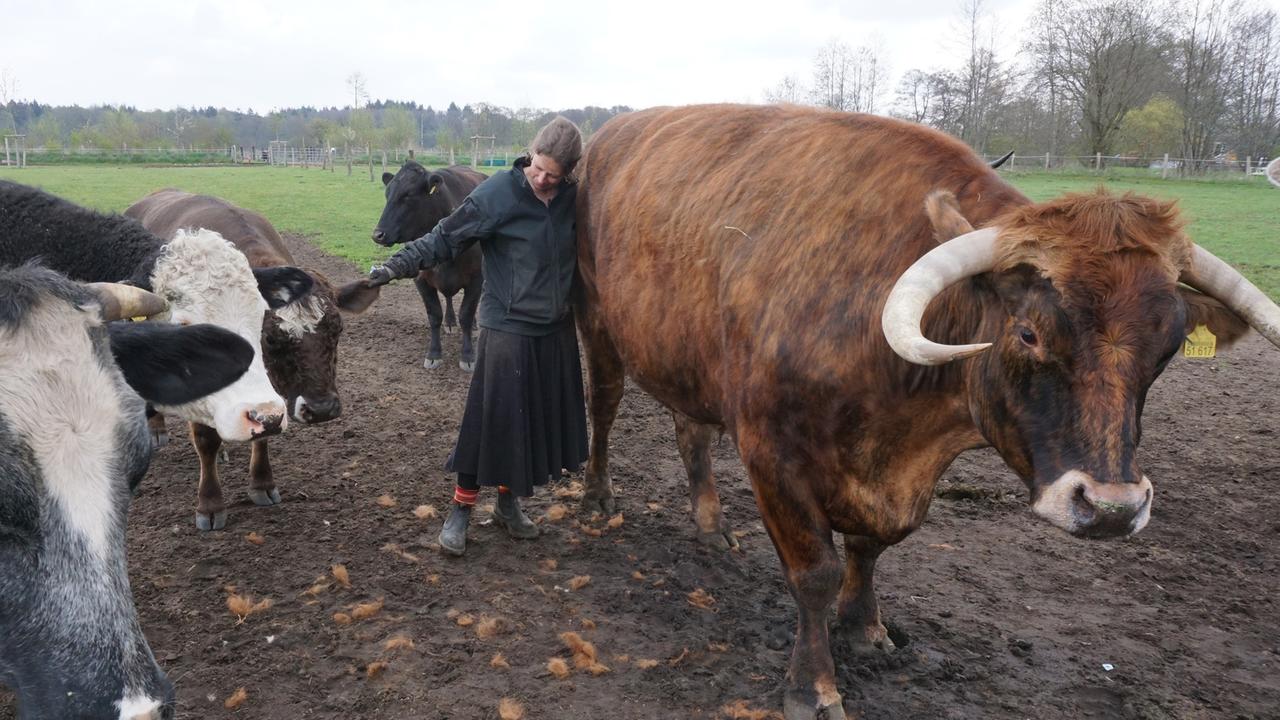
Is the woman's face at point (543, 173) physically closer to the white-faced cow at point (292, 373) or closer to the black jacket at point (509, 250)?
the black jacket at point (509, 250)

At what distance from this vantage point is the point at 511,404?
4645 mm

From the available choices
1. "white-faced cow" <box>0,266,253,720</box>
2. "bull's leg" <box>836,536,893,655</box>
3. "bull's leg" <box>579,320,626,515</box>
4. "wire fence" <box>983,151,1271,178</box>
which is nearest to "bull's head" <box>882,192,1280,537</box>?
"bull's leg" <box>836,536,893,655</box>

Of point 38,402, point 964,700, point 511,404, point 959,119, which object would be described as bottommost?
point 964,700

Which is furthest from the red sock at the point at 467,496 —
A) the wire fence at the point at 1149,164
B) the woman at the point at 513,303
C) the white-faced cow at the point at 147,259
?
the wire fence at the point at 1149,164

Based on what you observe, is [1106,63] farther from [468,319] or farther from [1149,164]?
[468,319]

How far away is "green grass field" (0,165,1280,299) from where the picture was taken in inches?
651

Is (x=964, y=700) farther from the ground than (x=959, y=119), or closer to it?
closer to it

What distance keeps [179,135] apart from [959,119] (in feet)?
248

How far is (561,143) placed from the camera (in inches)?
179

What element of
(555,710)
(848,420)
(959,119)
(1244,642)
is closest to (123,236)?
(555,710)

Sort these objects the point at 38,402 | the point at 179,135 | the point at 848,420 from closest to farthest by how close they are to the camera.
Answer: the point at 38,402, the point at 848,420, the point at 179,135

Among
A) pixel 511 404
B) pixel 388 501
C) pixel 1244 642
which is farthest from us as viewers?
pixel 388 501

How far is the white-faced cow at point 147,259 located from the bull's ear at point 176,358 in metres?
1.12

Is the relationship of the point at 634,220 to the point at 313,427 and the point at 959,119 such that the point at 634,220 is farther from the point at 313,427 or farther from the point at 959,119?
the point at 959,119
